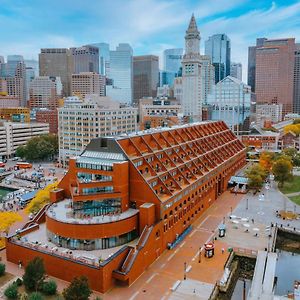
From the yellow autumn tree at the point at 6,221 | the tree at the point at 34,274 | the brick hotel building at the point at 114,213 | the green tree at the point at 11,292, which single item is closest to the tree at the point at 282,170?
the brick hotel building at the point at 114,213

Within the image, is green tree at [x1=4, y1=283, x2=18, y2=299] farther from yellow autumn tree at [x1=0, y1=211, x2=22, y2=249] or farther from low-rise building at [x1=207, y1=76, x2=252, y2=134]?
low-rise building at [x1=207, y1=76, x2=252, y2=134]

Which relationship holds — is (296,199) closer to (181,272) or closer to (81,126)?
(181,272)

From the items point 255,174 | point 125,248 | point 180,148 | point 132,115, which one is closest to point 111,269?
point 125,248

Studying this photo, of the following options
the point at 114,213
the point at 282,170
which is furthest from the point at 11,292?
the point at 282,170

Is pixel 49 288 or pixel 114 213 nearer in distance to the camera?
pixel 49 288

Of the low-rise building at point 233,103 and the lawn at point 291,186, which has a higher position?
the low-rise building at point 233,103

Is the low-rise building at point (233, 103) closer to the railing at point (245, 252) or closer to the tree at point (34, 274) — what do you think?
the railing at point (245, 252)
